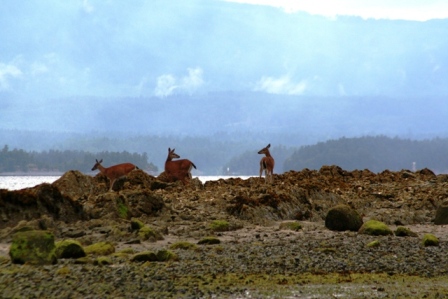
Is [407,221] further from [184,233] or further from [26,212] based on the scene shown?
[26,212]

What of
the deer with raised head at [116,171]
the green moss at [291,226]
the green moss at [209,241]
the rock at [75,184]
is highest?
the deer with raised head at [116,171]

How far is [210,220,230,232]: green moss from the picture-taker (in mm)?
23719

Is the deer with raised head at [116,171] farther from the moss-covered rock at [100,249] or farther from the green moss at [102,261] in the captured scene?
the green moss at [102,261]

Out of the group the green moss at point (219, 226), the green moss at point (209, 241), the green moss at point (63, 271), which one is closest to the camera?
the green moss at point (63, 271)

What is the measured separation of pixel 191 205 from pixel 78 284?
1285 cm

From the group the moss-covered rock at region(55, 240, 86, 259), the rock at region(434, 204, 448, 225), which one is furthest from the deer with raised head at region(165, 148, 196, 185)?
the moss-covered rock at region(55, 240, 86, 259)

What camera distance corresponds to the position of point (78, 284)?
14.8 meters

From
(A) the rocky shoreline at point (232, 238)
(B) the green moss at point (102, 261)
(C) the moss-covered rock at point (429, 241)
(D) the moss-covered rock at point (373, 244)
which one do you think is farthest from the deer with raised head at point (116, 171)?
(B) the green moss at point (102, 261)

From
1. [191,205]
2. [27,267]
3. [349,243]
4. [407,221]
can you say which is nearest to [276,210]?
[191,205]

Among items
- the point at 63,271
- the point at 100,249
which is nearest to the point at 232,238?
the point at 100,249

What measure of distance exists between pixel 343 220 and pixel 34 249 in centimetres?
1042

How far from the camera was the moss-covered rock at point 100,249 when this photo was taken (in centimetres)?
1866

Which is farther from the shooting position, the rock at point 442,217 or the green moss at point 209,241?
the rock at point 442,217

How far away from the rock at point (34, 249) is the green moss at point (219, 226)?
24.4ft
